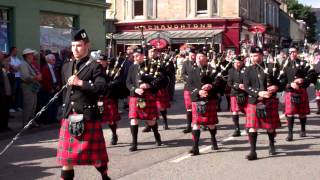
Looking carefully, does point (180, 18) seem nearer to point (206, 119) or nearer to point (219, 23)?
A: point (219, 23)

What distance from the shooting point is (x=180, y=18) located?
36.3 metres

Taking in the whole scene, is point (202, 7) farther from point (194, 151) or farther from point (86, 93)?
point (86, 93)

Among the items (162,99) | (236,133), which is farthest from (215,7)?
(236,133)

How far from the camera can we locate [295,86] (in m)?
10.2

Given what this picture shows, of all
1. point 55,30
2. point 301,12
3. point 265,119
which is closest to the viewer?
point 265,119

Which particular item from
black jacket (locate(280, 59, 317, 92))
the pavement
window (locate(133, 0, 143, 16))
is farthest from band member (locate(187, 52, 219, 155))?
window (locate(133, 0, 143, 16))

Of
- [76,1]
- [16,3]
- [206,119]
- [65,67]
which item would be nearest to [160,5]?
[76,1]

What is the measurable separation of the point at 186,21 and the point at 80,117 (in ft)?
101

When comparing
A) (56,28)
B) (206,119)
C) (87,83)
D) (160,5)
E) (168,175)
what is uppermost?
(160,5)

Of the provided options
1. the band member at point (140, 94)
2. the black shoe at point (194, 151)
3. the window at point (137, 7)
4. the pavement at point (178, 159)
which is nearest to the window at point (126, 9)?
the window at point (137, 7)

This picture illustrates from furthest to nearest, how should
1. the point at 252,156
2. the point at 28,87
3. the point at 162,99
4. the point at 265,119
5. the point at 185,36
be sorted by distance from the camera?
the point at 185,36 → the point at 162,99 → the point at 28,87 → the point at 265,119 → the point at 252,156

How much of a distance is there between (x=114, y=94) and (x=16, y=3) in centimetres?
746

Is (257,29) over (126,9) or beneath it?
beneath

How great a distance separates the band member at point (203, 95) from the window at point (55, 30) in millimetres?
9649
